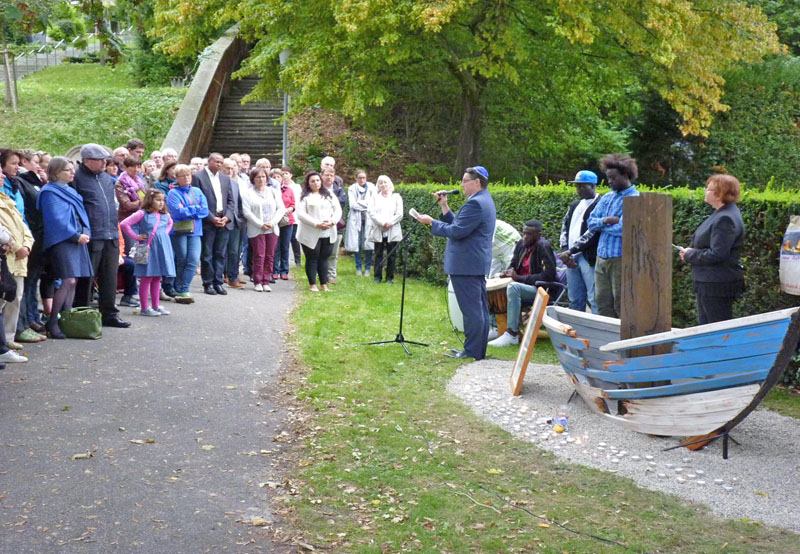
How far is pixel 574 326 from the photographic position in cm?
809

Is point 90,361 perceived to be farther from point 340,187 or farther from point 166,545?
point 340,187

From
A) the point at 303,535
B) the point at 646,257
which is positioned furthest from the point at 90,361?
the point at 646,257

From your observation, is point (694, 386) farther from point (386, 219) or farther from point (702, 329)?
point (386, 219)

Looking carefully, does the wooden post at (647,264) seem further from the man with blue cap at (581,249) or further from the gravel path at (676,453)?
the man with blue cap at (581,249)

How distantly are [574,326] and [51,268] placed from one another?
567 cm

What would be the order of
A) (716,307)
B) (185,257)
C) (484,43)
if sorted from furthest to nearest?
(484,43) < (185,257) < (716,307)

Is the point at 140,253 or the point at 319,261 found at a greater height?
the point at 140,253

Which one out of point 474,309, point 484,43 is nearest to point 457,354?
point 474,309

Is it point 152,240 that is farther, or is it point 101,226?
point 152,240

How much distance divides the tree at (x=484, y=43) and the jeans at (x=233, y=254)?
6100mm

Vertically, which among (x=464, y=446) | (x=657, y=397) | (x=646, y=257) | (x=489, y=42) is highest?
(x=489, y=42)

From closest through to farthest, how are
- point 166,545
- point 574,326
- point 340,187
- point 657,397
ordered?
point 166,545, point 657,397, point 574,326, point 340,187

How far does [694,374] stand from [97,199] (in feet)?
22.6

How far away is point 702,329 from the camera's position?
6395 mm
